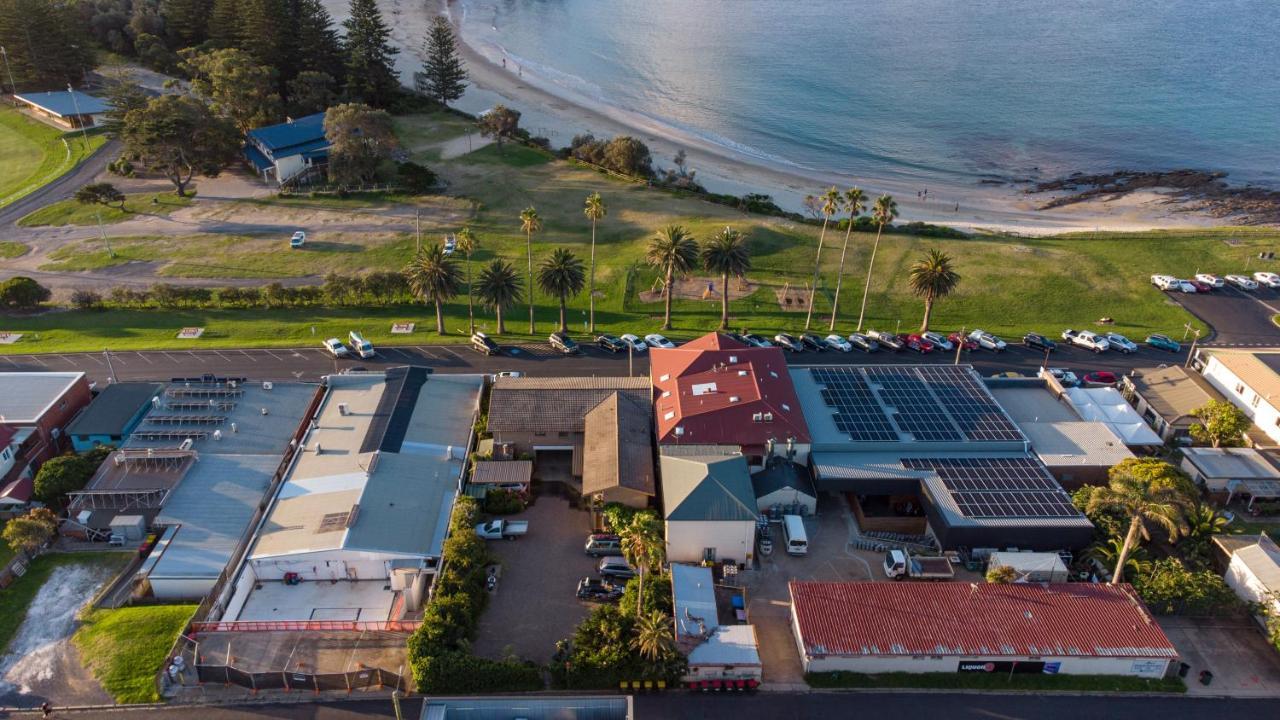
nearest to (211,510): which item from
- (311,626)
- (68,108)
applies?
(311,626)

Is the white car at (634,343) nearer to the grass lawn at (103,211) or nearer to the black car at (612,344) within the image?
the black car at (612,344)

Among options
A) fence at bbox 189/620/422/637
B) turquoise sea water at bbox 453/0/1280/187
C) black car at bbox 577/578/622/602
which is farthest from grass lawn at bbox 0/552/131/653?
turquoise sea water at bbox 453/0/1280/187

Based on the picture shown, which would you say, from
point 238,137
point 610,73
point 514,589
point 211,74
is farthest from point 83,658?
point 610,73

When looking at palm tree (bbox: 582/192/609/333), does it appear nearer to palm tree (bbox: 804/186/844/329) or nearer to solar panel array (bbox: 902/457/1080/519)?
palm tree (bbox: 804/186/844/329)

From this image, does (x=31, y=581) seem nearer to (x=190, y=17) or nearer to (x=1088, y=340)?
(x=1088, y=340)

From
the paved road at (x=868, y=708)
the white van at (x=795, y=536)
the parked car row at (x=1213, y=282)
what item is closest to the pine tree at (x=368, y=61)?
Answer: the white van at (x=795, y=536)

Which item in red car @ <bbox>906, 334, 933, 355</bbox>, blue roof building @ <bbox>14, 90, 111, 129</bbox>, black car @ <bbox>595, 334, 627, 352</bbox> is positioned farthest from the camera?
blue roof building @ <bbox>14, 90, 111, 129</bbox>

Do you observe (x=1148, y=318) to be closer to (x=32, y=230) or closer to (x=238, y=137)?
(x=238, y=137)
